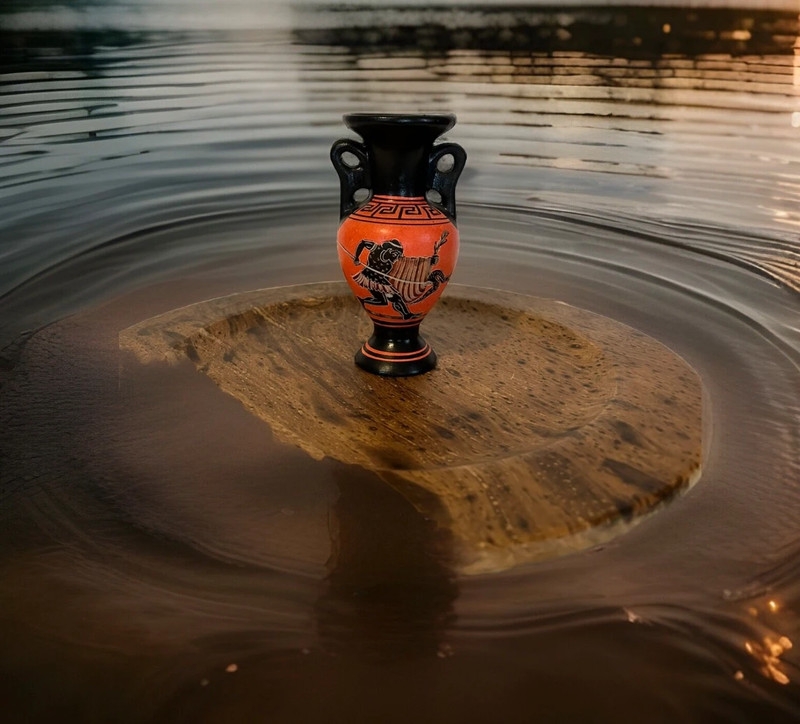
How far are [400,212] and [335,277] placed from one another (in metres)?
0.61

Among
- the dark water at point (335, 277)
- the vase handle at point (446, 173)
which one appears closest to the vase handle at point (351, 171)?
the vase handle at point (446, 173)

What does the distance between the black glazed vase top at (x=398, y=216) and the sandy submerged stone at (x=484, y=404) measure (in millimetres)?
143

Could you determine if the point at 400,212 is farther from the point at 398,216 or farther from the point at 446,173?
the point at 446,173

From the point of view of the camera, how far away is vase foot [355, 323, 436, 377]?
1201 millimetres

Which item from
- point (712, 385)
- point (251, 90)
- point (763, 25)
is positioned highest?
point (763, 25)

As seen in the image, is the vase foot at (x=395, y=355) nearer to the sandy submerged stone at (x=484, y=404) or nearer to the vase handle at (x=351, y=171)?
the sandy submerged stone at (x=484, y=404)

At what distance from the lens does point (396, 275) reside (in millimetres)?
1115

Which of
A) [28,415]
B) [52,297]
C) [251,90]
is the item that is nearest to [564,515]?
[28,415]

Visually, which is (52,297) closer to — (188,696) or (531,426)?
(531,426)

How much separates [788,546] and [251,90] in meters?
2.20

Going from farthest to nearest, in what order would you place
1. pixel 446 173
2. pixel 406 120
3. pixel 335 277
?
1. pixel 335 277
2. pixel 446 173
3. pixel 406 120

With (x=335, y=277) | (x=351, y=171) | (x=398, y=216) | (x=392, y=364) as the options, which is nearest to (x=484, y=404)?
(x=392, y=364)

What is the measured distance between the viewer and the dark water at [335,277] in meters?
0.61

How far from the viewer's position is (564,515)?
0.81 m
